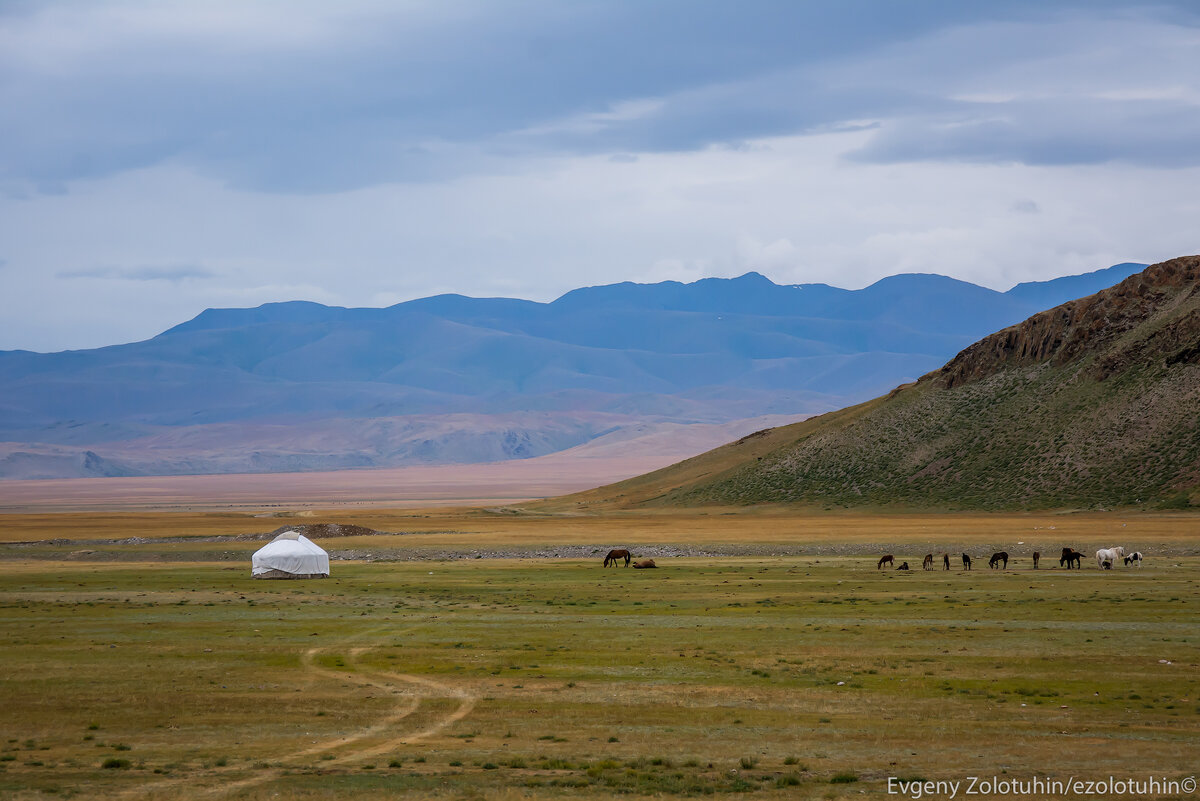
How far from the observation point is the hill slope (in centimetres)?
9506

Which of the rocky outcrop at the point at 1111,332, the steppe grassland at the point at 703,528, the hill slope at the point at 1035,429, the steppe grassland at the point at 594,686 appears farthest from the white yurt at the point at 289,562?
the rocky outcrop at the point at 1111,332

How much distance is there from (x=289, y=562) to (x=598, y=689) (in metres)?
31.9

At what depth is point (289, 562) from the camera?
171 feet

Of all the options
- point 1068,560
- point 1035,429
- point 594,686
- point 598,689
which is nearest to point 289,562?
point 594,686

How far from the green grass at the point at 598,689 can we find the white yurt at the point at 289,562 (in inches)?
388

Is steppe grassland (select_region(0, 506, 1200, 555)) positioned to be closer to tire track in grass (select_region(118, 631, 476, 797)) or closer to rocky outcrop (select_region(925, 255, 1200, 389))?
rocky outcrop (select_region(925, 255, 1200, 389))

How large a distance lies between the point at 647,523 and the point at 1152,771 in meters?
84.3

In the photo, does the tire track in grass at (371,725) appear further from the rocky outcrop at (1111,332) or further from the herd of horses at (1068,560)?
the rocky outcrop at (1111,332)

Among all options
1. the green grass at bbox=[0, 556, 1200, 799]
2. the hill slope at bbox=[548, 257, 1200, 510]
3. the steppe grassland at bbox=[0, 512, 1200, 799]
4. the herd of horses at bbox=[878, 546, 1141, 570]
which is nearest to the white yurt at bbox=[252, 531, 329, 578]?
the steppe grassland at bbox=[0, 512, 1200, 799]

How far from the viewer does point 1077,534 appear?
68438mm

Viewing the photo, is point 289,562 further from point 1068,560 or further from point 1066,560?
point 1066,560

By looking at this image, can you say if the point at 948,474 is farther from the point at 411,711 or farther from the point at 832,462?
the point at 411,711

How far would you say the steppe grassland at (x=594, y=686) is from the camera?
16.5m

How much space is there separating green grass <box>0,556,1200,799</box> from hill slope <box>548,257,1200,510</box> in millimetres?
57343
